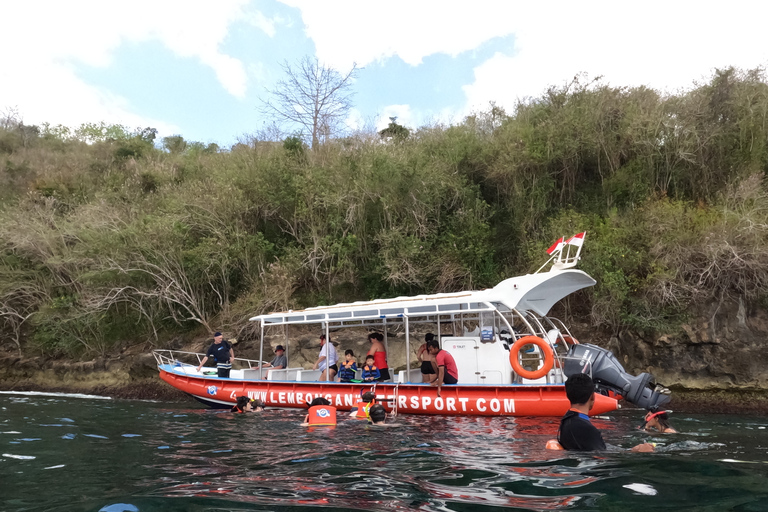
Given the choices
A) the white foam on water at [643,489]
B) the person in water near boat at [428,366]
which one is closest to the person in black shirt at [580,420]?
the white foam on water at [643,489]

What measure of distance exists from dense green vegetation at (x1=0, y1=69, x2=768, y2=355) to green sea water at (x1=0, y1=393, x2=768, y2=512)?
7.22 m

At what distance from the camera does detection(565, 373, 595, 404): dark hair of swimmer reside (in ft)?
18.2

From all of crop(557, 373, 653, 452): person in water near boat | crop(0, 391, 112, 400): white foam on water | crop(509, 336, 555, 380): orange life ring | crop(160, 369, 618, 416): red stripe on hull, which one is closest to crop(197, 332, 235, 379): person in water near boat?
crop(160, 369, 618, 416): red stripe on hull

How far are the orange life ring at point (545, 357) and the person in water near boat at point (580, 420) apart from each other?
6.18 meters

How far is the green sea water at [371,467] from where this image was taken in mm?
4953

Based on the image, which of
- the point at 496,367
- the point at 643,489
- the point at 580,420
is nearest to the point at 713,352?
the point at 496,367

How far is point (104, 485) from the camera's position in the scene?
20.0 ft

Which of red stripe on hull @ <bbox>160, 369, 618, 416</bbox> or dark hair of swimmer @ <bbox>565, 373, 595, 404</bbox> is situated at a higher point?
dark hair of swimmer @ <bbox>565, 373, 595, 404</bbox>

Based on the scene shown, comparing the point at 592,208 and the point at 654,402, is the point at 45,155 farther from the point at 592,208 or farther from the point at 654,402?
the point at 654,402

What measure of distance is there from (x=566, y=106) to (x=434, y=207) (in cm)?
665

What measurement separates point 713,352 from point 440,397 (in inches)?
371

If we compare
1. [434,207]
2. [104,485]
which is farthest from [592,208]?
[104,485]

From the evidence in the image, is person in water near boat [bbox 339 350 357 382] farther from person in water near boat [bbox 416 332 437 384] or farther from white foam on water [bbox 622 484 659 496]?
white foam on water [bbox 622 484 659 496]

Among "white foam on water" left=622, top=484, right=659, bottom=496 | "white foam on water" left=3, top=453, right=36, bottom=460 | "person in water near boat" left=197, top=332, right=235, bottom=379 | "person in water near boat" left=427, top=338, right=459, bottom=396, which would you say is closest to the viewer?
"white foam on water" left=622, top=484, right=659, bottom=496
